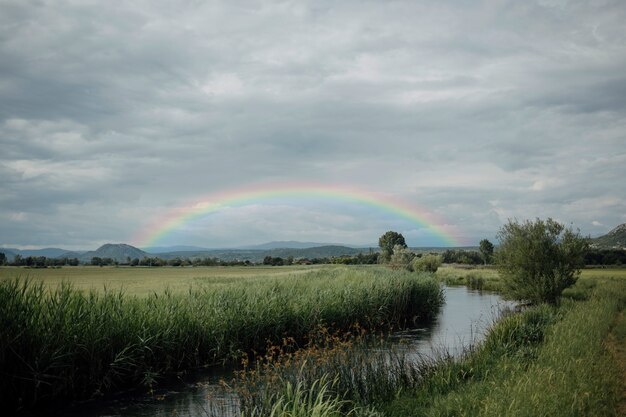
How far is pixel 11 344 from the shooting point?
1198 cm

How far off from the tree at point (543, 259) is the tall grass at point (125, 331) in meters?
10.2

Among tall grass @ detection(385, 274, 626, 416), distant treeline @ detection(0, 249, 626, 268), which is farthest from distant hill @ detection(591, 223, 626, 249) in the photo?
tall grass @ detection(385, 274, 626, 416)

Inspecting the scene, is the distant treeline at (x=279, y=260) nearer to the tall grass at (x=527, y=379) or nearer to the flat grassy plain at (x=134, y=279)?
the flat grassy plain at (x=134, y=279)

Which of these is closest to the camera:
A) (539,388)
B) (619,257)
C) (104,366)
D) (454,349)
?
(539,388)

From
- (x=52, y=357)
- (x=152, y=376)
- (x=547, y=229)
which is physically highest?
(x=547, y=229)

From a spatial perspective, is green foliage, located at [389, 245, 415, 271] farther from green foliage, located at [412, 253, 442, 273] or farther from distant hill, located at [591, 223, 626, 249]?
distant hill, located at [591, 223, 626, 249]

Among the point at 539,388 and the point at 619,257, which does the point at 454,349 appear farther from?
the point at 619,257

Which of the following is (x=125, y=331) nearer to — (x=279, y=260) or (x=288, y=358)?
(x=288, y=358)

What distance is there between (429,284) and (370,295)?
8.04m

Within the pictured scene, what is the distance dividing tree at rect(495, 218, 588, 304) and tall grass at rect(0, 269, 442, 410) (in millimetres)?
10246

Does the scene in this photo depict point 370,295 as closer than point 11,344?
No

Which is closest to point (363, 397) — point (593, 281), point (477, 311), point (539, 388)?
point (539, 388)

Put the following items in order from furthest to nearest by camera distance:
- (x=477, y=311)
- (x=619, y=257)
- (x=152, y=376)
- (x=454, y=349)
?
(x=619, y=257), (x=477, y=311), (x=454, y=349), (x=152, y=376)

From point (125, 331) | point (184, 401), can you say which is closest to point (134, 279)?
point (125, 331)
